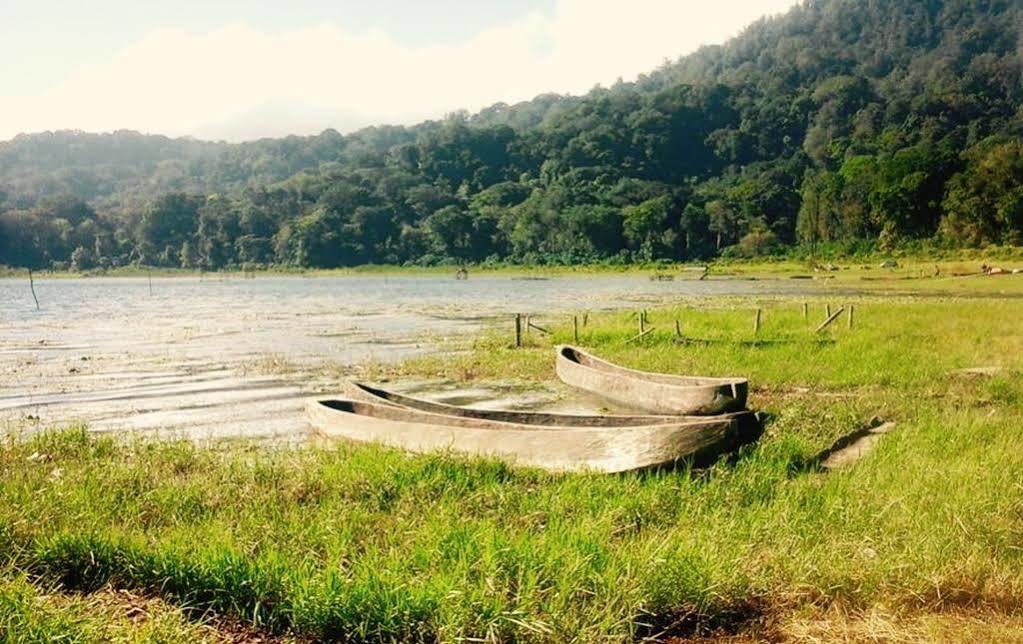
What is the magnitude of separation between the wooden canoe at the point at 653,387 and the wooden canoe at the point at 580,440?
2.32m

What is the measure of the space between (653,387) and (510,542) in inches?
326

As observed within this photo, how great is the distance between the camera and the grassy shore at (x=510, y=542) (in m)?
5.00

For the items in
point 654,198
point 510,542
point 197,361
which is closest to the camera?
point 510,542

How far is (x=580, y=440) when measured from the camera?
9047 mm


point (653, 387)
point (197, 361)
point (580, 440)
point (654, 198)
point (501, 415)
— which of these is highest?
point (654, 198)

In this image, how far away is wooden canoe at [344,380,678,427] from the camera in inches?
421

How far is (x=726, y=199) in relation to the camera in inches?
5231

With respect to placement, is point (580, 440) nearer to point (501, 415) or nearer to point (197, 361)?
point (501, 415)

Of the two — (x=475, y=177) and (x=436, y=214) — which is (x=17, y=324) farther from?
(x=475, y=177)

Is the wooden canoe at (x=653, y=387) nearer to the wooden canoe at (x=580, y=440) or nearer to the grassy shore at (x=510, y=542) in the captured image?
the grassy shore at (x=510, y=542)

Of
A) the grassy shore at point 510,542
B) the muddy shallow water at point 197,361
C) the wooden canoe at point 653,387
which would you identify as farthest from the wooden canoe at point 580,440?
the muddy shallow water at point 197,361

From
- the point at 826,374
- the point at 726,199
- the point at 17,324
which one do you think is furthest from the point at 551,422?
the point at 726,199

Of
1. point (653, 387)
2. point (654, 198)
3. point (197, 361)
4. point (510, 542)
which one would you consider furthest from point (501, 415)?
point (654, 198)

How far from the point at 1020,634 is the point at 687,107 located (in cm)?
20550
